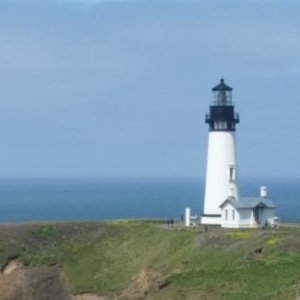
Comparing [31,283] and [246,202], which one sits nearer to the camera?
[31,283]

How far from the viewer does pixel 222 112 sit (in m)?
86.7

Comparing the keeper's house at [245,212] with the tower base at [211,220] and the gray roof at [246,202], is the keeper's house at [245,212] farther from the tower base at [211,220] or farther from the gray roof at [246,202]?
the tower base at [211,220]

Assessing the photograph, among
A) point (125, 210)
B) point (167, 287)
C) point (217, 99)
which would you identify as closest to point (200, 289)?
point (167, 287)

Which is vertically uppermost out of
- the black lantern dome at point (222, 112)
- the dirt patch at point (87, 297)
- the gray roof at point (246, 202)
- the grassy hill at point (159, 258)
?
the black lantern dome at point (222, 112)

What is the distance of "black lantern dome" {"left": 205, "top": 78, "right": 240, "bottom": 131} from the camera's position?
86750 millimetres

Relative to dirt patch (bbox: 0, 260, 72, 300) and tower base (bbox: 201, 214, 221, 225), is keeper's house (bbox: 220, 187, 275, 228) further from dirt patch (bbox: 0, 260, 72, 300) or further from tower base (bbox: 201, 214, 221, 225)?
dirt patch (bbox: 0, 260, 72, 300)

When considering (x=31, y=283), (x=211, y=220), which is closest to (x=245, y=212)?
(x=211, y=220)

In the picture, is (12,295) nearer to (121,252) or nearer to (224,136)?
(121,252)

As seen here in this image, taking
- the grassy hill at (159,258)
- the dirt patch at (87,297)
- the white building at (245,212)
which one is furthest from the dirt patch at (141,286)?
the white building at (245,212)

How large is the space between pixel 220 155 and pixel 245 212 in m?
5.36

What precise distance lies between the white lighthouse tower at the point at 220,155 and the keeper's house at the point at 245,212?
2043 millimetres

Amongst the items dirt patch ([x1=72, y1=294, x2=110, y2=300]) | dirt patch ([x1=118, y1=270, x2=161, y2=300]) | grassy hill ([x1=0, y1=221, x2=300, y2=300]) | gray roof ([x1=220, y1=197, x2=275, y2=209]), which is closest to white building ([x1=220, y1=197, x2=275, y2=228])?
gray roof ([x1=220, y1=197, x2=275, y2=209])

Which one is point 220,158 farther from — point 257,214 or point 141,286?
point 141,286

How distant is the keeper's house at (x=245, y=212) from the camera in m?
82.8
